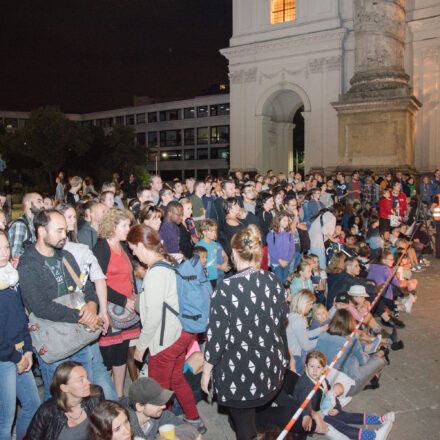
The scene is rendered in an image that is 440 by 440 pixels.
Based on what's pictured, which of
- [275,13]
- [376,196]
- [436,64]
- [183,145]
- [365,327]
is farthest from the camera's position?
[183,145]

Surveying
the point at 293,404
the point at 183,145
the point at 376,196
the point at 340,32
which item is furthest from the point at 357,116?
the point at 183,145

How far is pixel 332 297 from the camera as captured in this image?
23.9 ft

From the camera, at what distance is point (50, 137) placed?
137 feet

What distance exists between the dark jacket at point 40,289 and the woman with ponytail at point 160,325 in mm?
640

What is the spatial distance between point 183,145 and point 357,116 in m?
59.4

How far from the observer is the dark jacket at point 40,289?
12.4 ft

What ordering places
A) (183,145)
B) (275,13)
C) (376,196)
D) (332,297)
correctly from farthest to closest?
1. (183,145)
2. (275,13)
3. (376,196)
4. (332,297)

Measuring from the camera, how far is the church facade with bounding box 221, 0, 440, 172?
78.0ft

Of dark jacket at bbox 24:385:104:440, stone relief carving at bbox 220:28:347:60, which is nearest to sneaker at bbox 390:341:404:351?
dark jacket at bbox 24:385:104:440

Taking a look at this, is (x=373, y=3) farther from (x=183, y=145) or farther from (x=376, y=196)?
(x=183, y=145)

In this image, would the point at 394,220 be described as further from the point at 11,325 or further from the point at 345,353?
the point at 11,325

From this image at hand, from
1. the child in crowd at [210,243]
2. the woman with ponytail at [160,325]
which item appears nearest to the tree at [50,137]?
A: the child in crowd at [210,243]

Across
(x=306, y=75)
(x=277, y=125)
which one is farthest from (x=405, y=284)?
(x=277, y=125)

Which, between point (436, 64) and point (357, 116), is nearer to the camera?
point (357, 116)
